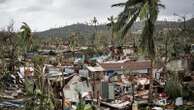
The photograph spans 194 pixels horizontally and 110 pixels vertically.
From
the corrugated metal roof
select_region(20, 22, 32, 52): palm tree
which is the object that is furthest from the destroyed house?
select_region(20, 22, 32, 52): palm tree

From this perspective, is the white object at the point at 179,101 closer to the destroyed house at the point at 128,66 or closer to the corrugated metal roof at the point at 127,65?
the destroyed house at the point at 128,66

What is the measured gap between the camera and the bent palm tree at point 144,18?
84.1ft

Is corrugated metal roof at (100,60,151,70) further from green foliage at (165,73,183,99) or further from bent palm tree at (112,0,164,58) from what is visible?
bent palm tree at (112,0,164,58)

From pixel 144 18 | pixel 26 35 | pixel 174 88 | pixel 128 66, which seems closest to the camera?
pixel 144 18

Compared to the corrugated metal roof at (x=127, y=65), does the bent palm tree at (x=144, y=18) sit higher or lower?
higher

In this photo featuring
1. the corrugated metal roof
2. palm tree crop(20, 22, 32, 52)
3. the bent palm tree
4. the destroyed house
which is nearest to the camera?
the bent palm tree

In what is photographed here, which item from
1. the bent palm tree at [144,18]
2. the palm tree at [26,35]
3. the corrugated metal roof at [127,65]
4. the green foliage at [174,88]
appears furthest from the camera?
the palm tree at [26,35]

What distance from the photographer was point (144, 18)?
2580 cm

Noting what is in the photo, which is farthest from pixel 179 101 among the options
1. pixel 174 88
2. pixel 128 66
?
pixel 128 66

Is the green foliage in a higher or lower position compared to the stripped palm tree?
lower

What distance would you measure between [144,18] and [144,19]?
256 mm

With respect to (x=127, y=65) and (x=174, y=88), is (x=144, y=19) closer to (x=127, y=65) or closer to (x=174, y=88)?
(x=174, y=88)

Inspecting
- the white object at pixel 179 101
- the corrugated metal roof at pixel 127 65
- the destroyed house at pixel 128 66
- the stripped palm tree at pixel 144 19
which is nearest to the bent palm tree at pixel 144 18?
the stripped palm tree at pixel 144 19

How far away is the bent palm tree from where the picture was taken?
25.6 m
